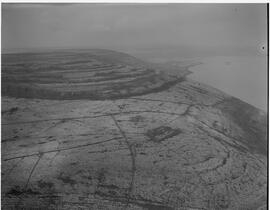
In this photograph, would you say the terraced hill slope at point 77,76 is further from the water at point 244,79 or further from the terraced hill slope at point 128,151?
the water at point 244,79

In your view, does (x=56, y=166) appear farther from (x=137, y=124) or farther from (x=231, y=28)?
(x=231, y=28)

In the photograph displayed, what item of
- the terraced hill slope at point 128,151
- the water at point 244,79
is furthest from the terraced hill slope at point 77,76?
the water at point 244,79

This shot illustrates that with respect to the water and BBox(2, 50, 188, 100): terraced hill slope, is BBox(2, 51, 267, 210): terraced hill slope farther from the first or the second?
the water

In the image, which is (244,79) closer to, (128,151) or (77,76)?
(128,151)

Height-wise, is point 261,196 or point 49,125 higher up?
point 49,125

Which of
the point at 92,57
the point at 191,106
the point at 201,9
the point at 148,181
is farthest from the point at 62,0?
the point at 148,181

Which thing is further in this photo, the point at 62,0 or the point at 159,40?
the point at 159,40
